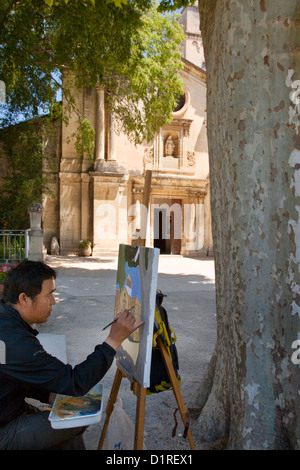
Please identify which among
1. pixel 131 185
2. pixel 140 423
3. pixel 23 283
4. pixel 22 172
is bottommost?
pixel 140 423

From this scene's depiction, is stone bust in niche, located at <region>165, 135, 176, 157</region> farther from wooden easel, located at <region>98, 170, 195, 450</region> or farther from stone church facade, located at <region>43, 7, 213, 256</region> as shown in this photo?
wooden easel, located at <region>98, 170, 195, 450</region>

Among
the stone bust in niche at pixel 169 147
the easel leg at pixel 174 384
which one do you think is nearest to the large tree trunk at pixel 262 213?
the easel leg at pixel 174 384

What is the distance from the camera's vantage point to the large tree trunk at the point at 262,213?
2250 mm

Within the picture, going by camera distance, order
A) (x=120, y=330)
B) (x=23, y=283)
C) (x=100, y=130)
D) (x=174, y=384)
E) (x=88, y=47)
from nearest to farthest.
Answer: (x=23, y=283)
(x=120, y=330)
(x=174, y=384)
(x=88, y=47)
(x=100, y=130)

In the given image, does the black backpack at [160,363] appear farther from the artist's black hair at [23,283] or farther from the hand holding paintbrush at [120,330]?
the artist's black hair at [23,283]

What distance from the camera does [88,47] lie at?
8.96 m

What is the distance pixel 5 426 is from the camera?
193 centimetres

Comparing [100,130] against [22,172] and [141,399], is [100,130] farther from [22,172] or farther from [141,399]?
[141,399]

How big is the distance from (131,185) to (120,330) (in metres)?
A: 17.0

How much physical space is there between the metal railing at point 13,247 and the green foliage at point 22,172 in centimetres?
570

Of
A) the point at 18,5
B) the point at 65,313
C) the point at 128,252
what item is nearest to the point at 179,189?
the point at 18,5

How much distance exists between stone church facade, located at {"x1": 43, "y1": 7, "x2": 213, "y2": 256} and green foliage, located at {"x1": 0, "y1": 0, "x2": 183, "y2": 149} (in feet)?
16.4

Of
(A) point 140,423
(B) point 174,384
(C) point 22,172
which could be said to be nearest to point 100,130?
(C) point 22,172

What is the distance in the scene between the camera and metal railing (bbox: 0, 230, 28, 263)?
34.2ft
